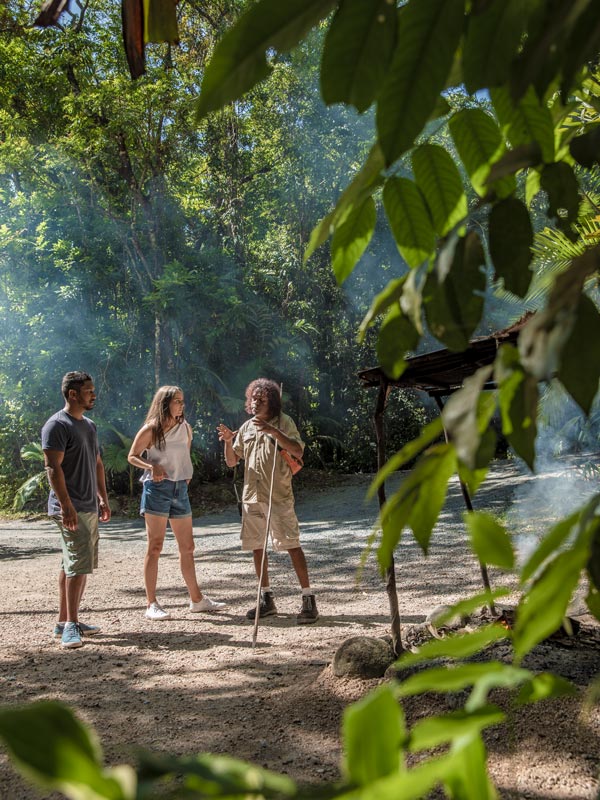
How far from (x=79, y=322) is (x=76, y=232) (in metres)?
1.94

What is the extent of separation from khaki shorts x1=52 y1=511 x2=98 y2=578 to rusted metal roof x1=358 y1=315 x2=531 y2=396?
2223 mm

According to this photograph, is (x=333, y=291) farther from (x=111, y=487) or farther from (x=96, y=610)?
(x=96, y=610)

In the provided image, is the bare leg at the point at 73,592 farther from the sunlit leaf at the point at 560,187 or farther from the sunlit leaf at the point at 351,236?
the sunlit leaf at the point at 560,187

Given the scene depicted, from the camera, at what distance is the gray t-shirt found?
5648mm

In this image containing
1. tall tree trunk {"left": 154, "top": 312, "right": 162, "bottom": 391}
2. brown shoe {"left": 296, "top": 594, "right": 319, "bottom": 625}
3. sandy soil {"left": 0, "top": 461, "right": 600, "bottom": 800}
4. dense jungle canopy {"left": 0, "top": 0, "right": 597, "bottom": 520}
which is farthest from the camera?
tall tree trunk {"left": 154, "top": 312, "right": 162, "bottom": 391}

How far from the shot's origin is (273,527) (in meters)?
6.18

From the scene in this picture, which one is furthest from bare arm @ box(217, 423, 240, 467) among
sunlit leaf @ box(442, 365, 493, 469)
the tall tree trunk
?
the tall tree trunk

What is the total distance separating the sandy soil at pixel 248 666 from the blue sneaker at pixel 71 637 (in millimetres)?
80

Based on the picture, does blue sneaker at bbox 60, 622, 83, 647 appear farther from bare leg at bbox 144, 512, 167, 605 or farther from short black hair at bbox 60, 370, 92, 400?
short black hair at bbox 60, 370, 92, 400

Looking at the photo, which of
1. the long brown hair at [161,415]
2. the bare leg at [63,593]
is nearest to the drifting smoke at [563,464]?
the long brown hair at [161,415]

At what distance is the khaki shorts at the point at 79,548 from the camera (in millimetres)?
5625

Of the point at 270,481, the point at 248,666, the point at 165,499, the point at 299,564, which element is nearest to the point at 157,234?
the point at 165,499

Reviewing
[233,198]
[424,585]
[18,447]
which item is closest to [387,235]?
[233,198]

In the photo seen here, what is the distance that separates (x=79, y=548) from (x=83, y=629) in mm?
1083
